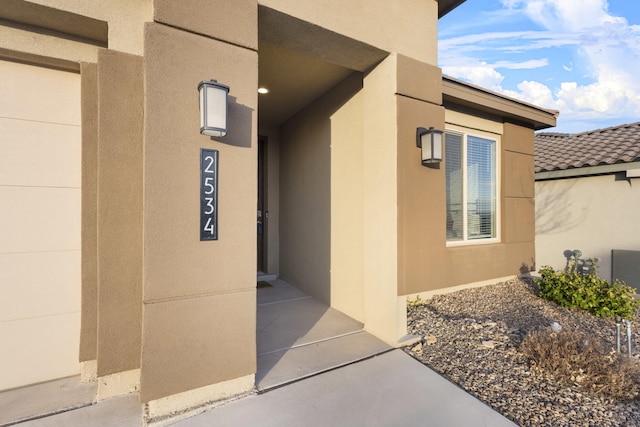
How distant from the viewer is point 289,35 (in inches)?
100

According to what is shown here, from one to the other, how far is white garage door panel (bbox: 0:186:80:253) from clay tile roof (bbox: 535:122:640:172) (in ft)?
25.7

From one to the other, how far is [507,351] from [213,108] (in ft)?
10.7

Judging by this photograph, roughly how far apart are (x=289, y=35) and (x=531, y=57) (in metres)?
10.6

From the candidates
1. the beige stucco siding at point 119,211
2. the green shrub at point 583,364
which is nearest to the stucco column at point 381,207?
the green shrub at point 583,364

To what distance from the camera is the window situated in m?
4.40

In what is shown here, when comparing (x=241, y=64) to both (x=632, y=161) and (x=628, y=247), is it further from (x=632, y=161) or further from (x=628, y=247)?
(x=628, y=247)

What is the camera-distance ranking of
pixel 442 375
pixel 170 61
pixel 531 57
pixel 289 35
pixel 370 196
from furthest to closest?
pixel 531 57 < pixel 370 196 < pixel 289 35 < pixel 442 375 < pixel 170 61

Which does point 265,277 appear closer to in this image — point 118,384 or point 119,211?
point 118,384

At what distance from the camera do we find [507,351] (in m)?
2.65

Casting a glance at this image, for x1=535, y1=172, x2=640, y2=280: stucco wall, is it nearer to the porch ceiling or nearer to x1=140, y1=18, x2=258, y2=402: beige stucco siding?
the porch ceiling

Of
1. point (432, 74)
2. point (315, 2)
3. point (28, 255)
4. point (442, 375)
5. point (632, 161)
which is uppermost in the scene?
point (315, 2)

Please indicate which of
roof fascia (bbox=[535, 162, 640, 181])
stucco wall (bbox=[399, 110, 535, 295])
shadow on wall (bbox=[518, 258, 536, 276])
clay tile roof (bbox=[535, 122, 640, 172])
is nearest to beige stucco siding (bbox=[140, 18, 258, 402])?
stucco wall (bbox=[399, 110, 535, 295])

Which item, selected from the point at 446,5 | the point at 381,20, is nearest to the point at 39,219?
the point at 381,20

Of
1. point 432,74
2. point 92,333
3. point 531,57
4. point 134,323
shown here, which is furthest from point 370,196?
point 531,57
